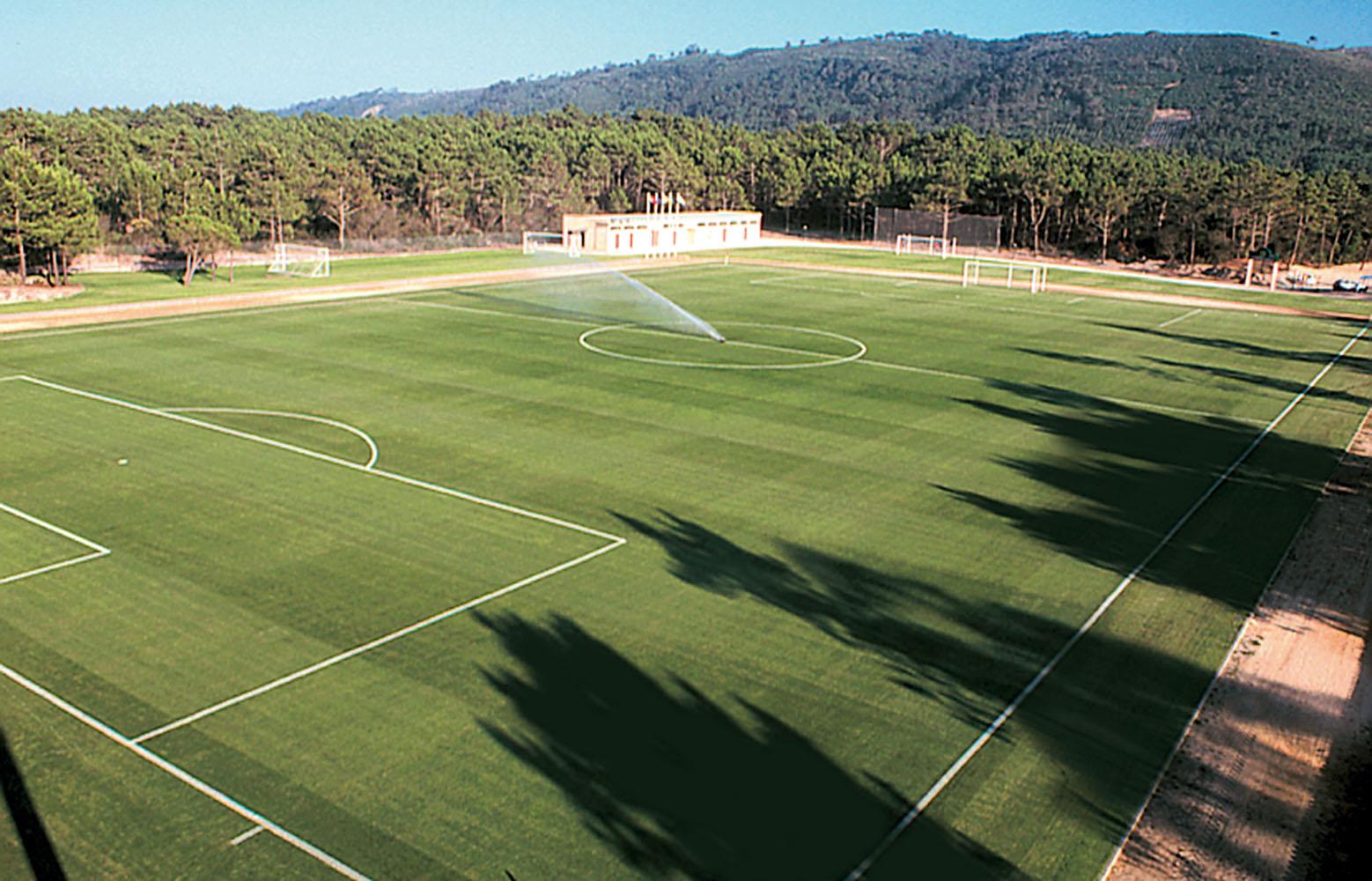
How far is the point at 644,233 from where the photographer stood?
8769 cm

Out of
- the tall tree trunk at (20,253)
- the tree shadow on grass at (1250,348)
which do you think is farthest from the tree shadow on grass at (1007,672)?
the tall tree trunk at (20,253)

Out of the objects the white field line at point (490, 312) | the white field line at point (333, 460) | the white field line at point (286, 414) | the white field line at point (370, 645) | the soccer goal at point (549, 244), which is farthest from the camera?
the soccer goal at point (549, 244)

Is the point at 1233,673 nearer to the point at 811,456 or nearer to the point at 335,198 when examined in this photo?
the point at 811,456

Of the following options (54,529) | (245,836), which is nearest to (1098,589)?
(245,836)

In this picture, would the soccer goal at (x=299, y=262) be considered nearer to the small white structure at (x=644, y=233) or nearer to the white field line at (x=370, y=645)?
the small white structure at (x=644, y=233)

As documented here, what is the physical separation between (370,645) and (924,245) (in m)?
91.5

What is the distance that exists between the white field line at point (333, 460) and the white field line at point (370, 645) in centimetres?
145

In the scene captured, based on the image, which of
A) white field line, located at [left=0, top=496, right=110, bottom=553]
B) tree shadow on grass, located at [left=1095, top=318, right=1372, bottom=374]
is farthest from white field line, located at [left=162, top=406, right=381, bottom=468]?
tree shadow on grass, located at [left=1095, top=318, right=1372, bottom=374]

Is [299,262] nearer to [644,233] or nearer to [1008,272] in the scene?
[644,233]

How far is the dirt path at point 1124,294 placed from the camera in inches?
2317

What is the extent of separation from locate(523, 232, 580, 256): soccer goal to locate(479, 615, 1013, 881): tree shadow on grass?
69.6m

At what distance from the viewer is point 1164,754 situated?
44.0ft

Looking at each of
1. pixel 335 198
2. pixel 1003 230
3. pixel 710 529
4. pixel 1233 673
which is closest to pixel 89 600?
pixel 710 529

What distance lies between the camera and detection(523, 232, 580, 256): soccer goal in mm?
84375
